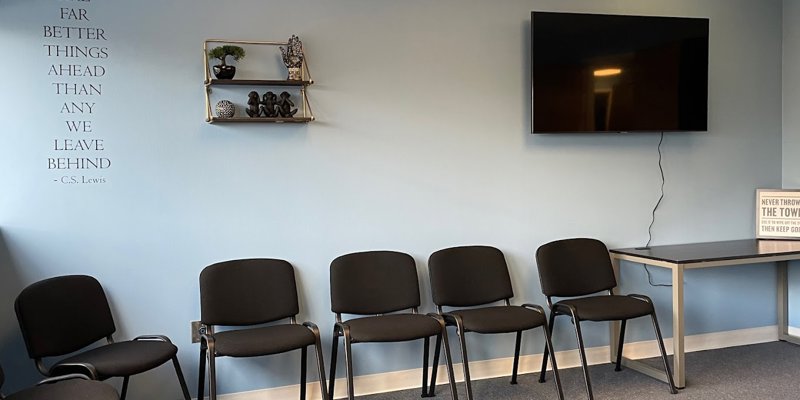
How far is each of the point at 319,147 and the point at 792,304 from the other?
3.15 metres

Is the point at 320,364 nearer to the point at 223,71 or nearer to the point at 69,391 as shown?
the point at 69,391

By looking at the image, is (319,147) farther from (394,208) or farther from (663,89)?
(663,89)

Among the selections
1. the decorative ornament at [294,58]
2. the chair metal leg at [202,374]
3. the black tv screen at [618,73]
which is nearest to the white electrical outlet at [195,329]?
the chair metal leg at [202,374]

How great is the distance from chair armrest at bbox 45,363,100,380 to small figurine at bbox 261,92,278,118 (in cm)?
138

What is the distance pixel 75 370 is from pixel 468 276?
6.22 feet

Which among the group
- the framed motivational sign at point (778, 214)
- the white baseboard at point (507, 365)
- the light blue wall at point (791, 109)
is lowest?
the white baseboard at point (507, 365)

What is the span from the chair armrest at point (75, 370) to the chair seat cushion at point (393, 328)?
3.47 ft

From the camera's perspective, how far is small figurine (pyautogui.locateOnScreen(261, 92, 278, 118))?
343 centimetres

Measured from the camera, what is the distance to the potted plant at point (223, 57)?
A: 3.32 m

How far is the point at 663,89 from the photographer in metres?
4.08

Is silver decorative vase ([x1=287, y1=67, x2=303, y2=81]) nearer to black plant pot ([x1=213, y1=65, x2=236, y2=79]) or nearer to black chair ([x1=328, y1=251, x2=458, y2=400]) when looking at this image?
black plant pot ([x1=213, y1=65, x2=236, y2=79])

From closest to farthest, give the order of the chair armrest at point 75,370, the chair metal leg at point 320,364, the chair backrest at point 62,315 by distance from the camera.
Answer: the chair armrest at point 75,370
the chair backrest at point 62,315
the chair metal leg at point 320,364

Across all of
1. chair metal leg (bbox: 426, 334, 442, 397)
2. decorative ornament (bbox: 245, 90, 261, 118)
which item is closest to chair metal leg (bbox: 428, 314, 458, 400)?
chair metal leg (bbox: 426, 334, 442, 397)

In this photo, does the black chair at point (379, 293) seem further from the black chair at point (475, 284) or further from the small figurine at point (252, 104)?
the small figurine at point (252, 104)
